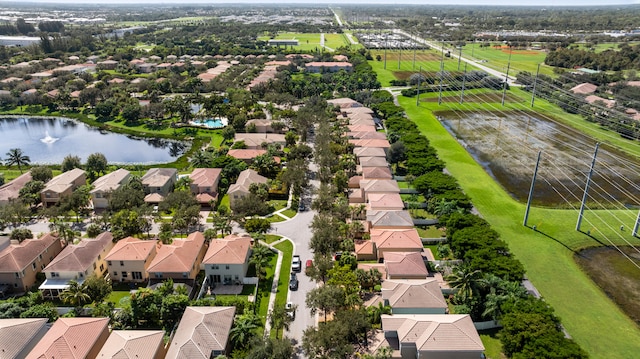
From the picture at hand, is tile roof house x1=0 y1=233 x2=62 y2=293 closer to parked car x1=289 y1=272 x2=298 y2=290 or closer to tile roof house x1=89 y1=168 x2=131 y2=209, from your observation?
tile roof house x1=89 y1=168 x2=131 y2=209

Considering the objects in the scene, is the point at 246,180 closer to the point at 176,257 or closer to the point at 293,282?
the point at 176,257

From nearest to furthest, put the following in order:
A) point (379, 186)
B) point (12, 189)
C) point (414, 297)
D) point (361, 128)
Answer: point (414, 297), point (12, 189), point (379, 186), point (361, 128)

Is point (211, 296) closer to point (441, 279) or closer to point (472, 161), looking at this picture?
point (441, 279)

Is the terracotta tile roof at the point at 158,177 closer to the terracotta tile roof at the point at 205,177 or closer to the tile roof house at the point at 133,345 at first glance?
the terracotta tile roof at the point at 205,177

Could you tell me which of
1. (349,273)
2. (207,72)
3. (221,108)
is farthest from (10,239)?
(207,72)

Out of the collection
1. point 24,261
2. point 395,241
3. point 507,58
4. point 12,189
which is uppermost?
point 507,58

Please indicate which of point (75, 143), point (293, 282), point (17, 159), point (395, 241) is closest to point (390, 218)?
point (395, 241)

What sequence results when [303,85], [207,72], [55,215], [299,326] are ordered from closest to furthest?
[299,326]
[55,215]
[303,85]
[207,72]

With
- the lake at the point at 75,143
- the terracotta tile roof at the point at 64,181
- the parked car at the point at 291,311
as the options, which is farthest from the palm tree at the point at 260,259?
the lake at the point at 75,143
